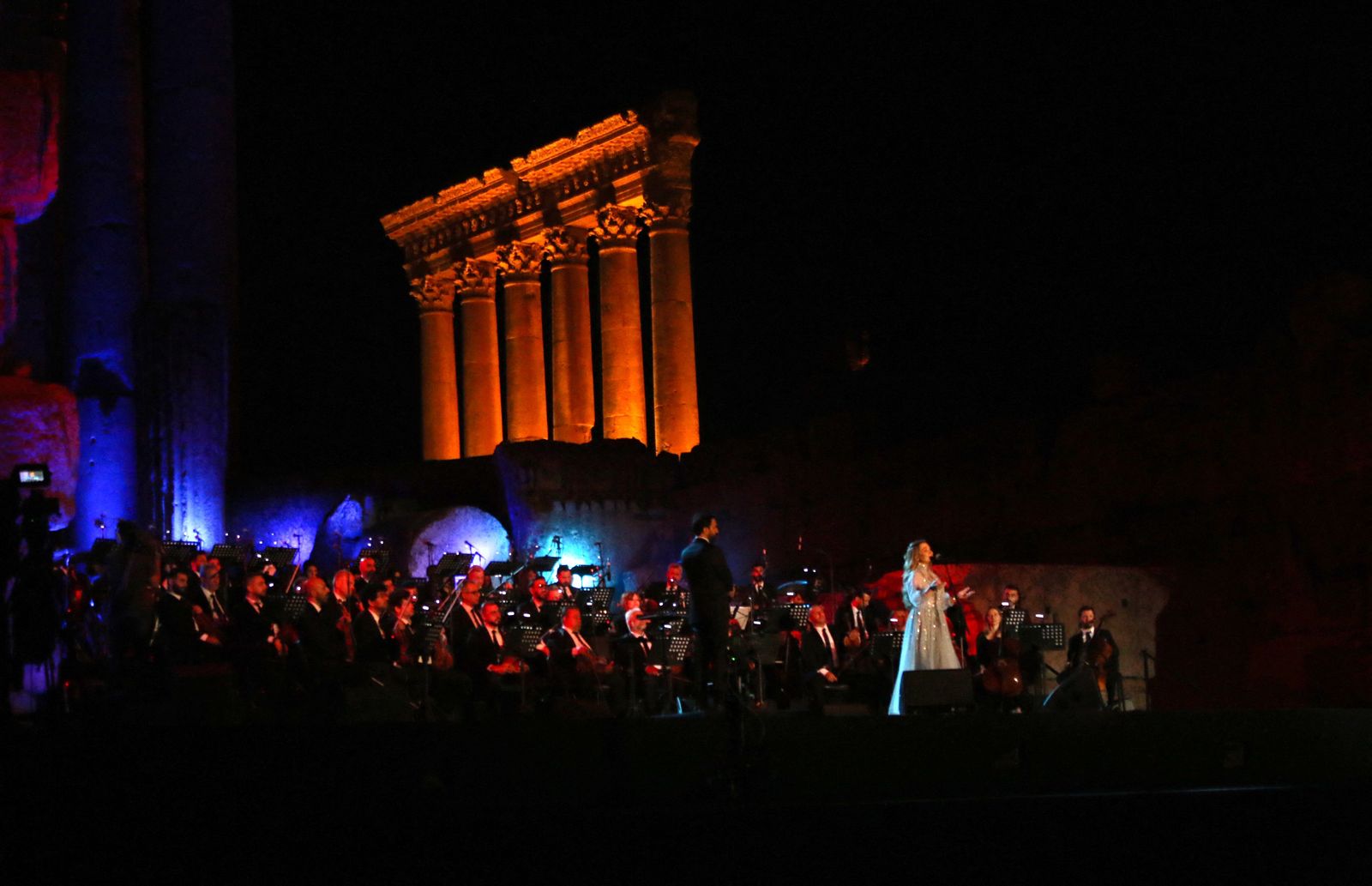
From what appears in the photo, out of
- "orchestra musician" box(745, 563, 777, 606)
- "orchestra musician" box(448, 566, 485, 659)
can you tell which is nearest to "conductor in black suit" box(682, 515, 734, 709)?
"orchestra musician" box(448, 566, 485, 659)

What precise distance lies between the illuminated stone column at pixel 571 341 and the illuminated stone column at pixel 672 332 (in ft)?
10.3

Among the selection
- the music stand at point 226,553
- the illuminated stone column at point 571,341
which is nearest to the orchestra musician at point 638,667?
the music stand at point 226,553

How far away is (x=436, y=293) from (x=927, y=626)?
26613 mm

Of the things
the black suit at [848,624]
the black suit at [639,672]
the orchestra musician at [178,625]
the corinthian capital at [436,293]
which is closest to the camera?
the orchestra musician at [178,625]

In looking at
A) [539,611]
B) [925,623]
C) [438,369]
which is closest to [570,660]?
[539,611]

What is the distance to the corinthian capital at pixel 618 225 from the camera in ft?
112

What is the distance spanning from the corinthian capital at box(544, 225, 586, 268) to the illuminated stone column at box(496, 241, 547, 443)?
84 centimetres

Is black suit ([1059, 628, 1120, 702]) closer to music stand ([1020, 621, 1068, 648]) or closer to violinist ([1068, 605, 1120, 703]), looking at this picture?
violinist ([1068, 605, 1120, 703])

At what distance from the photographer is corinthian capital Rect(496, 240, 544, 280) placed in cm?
3691

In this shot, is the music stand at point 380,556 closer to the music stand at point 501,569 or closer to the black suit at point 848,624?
the music stand at point 501,569

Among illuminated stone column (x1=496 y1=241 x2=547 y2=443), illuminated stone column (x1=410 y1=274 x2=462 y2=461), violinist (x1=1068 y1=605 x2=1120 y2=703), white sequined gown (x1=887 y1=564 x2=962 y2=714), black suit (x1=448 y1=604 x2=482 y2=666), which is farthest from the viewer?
illuminated stone column (x1=410 y1=274 x2=462 y2=461)

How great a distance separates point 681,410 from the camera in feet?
107

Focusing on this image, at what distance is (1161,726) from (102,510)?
18.6m

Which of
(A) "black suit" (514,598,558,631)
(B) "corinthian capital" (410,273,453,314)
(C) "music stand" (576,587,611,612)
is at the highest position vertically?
(B) "corinthian capital" (410,273,453,314)
